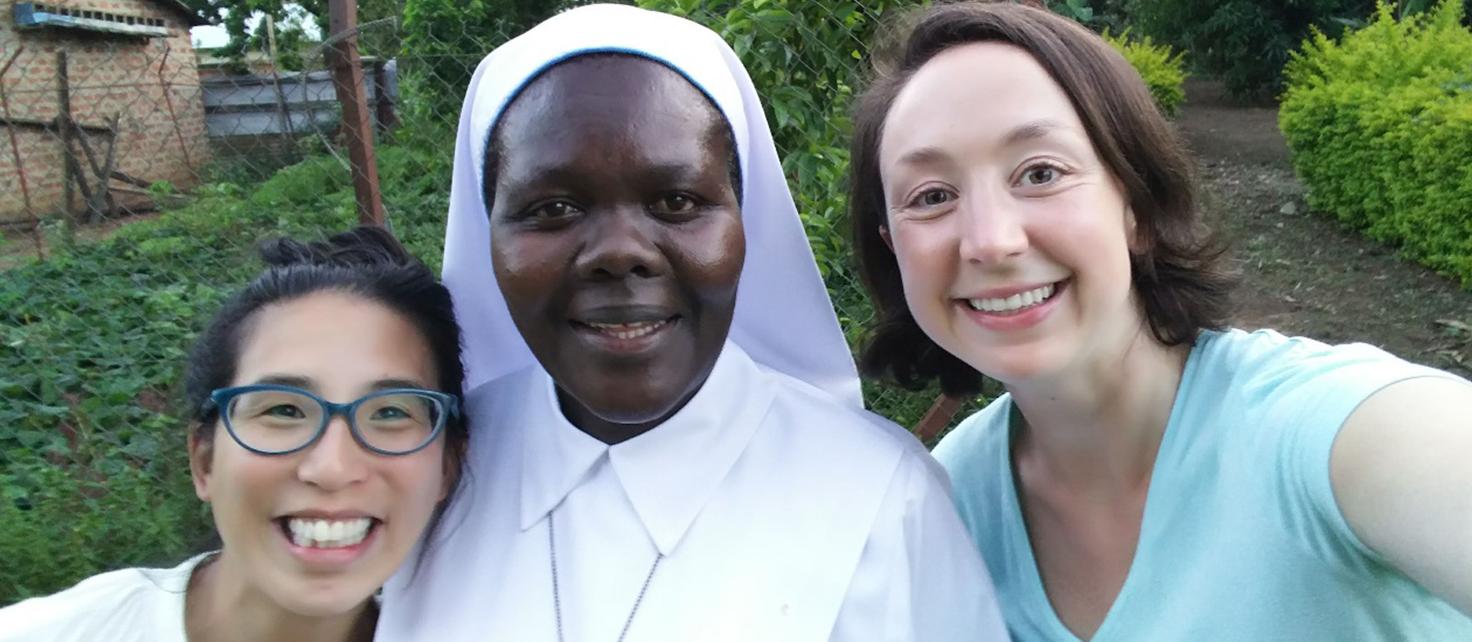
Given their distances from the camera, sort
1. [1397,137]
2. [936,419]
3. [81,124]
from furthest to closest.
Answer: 1. [1397,137]
2. [81,124]
3. [936,419]

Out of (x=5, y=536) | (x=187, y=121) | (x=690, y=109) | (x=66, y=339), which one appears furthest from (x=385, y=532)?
(x=187, y=121)

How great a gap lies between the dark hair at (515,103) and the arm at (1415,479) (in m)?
0.86

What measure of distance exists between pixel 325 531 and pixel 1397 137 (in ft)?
26.1

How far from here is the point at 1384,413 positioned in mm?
1385

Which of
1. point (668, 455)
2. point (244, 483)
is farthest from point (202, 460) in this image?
point (668, 455)

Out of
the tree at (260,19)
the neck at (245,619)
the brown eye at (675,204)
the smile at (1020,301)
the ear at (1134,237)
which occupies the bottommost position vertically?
the tree at (260,19)

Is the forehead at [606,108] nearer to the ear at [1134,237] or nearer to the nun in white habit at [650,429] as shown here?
the nun in white habit at [650,429]

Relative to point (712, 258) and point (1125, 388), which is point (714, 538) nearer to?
point (712, 258)

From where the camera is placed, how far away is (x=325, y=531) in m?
1.68

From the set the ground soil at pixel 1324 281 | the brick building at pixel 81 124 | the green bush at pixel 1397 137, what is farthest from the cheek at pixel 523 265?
the green bush at pixel 1397 137


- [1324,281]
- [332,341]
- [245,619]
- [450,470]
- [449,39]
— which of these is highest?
[332,341]

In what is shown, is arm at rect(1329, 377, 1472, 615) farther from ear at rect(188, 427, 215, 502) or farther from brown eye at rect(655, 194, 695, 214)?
ear at rect(188, 427, 215, 502)

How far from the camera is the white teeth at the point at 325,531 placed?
66.3 inches

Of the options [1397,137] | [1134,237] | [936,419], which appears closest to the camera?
[1134,237]
